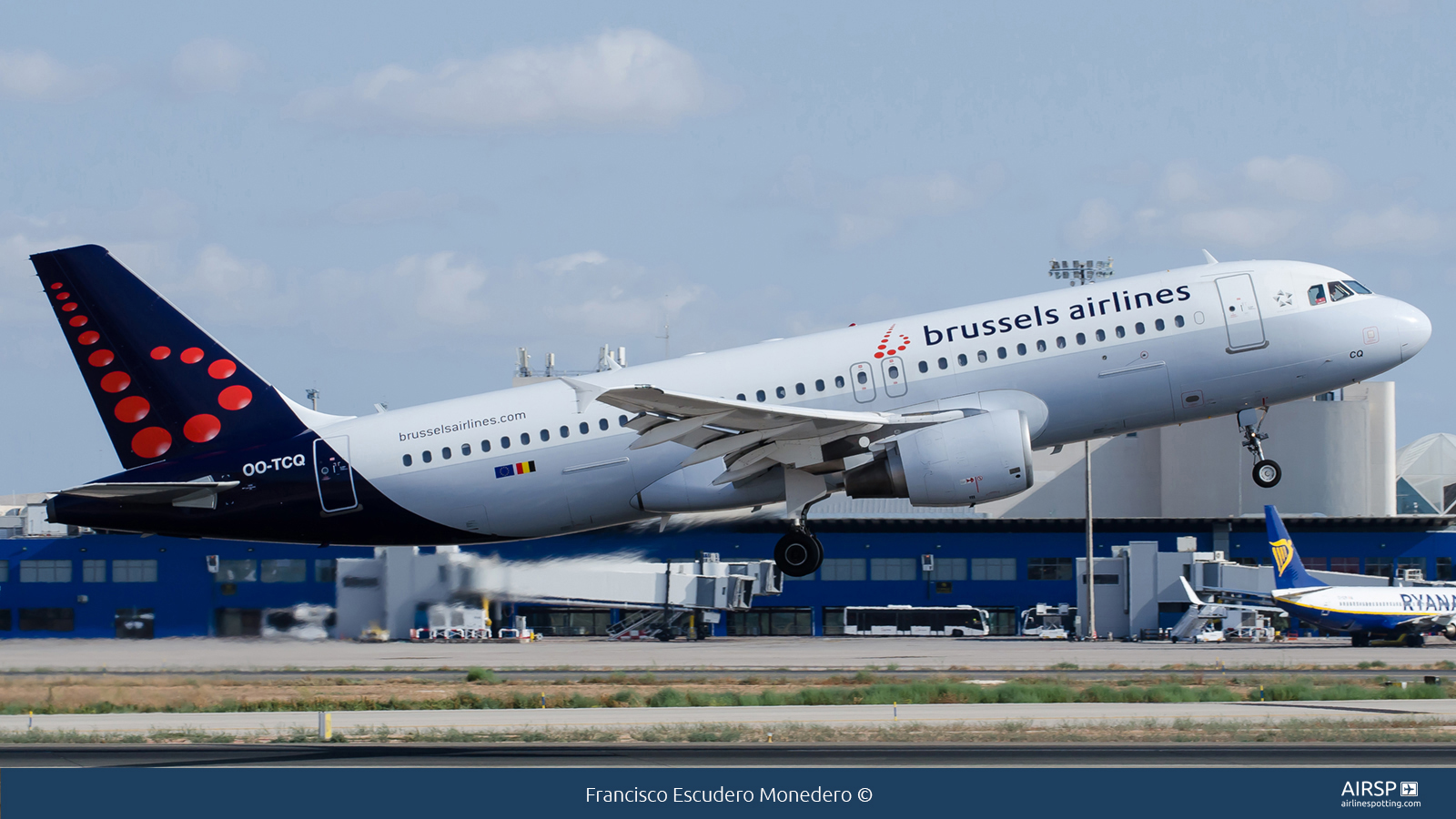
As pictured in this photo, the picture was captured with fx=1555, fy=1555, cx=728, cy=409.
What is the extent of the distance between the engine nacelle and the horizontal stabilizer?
44.6 feet

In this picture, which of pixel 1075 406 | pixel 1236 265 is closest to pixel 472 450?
pixel 1075 406

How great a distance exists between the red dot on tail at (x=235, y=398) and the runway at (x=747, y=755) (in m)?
7.13

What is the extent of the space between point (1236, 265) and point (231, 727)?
2242 cm

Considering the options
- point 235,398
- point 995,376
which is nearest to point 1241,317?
point 995,376

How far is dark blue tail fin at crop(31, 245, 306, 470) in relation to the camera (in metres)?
32.2

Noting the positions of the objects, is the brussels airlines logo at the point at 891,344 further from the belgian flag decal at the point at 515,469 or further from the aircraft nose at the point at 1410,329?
the aircraft nose at the point at 1410,329

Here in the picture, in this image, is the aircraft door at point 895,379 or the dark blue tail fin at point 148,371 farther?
the dark blue tail fin at point 148,371

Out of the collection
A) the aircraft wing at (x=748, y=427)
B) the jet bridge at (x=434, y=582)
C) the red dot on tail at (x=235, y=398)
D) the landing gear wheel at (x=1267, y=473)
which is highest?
the red dot on tail at (x=235, y=398)

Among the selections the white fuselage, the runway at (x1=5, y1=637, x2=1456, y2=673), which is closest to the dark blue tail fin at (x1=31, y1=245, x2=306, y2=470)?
the white fuselage

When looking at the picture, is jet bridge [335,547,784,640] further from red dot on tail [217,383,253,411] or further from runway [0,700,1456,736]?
red dot on tail [217,383,253,411]

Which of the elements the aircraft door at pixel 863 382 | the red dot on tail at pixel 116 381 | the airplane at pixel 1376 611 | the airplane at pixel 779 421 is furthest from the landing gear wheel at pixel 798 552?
the airplane at pixel 1376 611

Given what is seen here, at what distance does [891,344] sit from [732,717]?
945cm

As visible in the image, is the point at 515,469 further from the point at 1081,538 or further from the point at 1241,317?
the point at 1081,538

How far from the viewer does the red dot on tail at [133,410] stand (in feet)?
106
